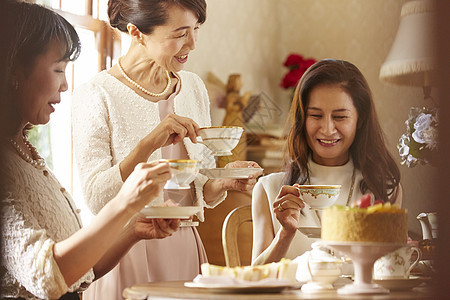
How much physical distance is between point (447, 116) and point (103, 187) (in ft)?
3.30

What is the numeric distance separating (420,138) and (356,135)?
25 cm

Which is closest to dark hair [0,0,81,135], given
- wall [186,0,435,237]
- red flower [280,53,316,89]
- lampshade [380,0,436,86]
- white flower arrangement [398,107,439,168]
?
lampshade [380,0,436,86]

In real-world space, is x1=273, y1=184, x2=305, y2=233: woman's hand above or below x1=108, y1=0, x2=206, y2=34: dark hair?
below

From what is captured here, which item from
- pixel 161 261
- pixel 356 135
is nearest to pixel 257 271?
pixel 161 261

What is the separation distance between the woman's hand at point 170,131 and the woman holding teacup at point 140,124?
17 millimetres

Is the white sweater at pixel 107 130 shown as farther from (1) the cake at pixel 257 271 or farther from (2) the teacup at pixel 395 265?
(2) the teacup at pixel 395 265

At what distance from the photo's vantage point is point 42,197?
1491 millimetres

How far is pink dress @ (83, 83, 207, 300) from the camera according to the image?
1.88m

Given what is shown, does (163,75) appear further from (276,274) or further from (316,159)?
(276,274)

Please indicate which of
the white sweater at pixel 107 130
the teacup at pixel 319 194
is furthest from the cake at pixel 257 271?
the white sweater at pixel 107 130

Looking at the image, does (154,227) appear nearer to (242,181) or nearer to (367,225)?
(242,181)

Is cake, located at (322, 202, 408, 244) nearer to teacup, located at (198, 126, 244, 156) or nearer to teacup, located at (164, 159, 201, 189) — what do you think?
teacup, located at (164, 159, 201, 189)

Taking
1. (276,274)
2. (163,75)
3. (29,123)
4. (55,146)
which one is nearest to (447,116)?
(276,274)

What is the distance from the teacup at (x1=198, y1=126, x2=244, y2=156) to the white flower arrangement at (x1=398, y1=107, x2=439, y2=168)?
0.54 meters
